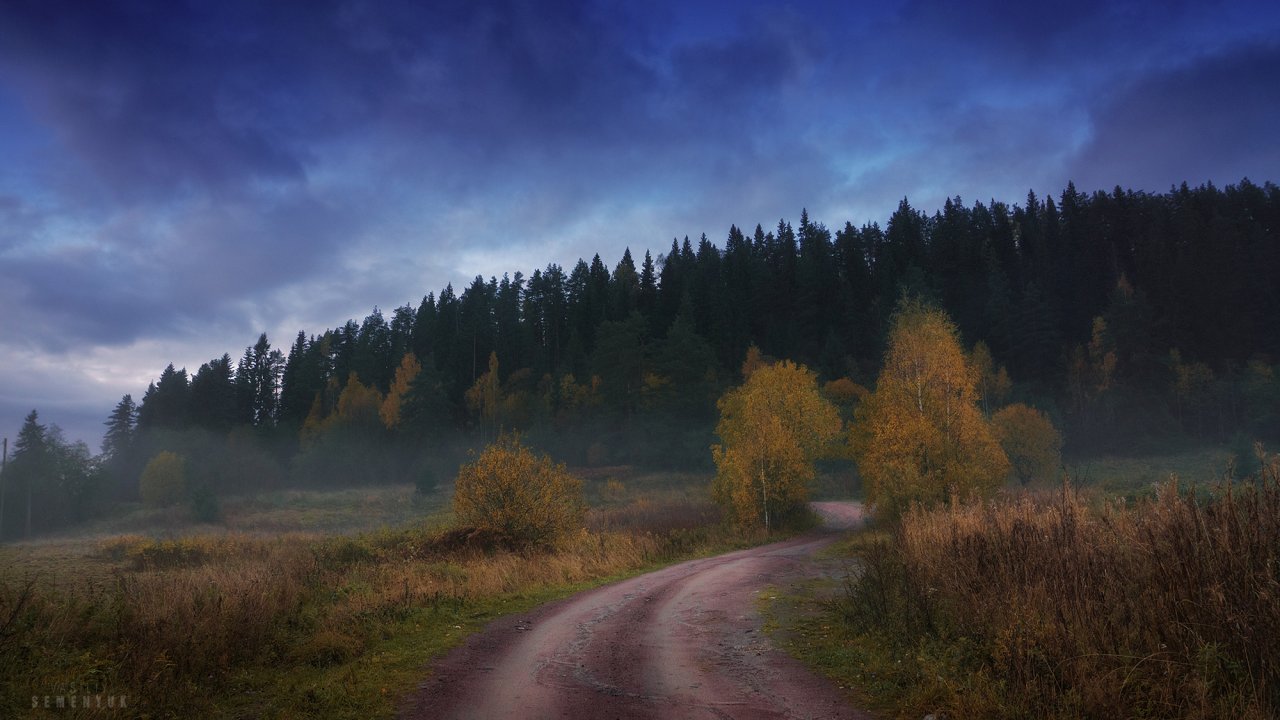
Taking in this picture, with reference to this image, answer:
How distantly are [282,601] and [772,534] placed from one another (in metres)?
26.0

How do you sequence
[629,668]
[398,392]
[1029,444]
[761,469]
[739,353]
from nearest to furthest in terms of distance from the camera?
[629,668]
[761,469]
[1029,444]
[739,353]
[398,392]

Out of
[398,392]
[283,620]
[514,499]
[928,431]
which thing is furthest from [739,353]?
[283,620]

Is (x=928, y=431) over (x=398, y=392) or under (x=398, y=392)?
under

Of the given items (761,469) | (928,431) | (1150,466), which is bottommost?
(1150,466)

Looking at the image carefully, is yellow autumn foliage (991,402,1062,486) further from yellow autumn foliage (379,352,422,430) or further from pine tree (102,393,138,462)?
pine tree (102,393,138,462)

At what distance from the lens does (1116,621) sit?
20.9 feet

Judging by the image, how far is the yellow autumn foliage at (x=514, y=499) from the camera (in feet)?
73.7

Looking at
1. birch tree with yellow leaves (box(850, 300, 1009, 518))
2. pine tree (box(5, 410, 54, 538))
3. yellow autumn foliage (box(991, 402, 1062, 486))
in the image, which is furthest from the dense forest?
birch tree with yellow leaves (box(850, 300, 1009, 518))

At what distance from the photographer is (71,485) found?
66938 mm

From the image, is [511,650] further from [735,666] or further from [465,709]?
[735,666]

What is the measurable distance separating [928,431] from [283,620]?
2518 centimetres

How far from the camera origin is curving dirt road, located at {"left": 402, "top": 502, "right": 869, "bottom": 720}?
712cm

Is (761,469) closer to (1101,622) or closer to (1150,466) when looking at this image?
(1101,622)

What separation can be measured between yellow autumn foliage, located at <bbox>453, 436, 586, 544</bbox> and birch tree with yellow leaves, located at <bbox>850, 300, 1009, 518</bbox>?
14644mm
